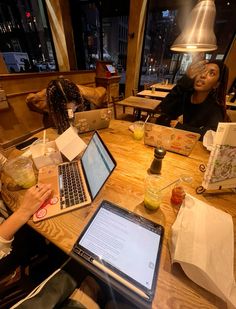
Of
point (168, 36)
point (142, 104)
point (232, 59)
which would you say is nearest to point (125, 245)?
point (142, 104)

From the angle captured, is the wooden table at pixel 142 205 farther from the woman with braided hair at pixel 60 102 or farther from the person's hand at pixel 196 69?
the person's hand at pixel 196 69

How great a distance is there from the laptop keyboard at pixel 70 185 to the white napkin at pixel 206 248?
17.5 inches

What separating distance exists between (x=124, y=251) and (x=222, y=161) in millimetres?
595

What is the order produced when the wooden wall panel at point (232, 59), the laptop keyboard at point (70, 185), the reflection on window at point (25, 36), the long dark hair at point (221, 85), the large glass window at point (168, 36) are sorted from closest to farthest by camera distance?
the laptop keyboard at point (70, 185)
the long dark hair at point (221, 85)
the reflection on window at point (25, 36)
the large glass window at point (168, 36)
the wooden wall panel at point (232, 59)

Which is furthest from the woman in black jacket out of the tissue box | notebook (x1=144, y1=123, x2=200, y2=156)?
the tissue box

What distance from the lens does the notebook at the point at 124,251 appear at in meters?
0.46

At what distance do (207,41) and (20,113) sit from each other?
282 centimetres

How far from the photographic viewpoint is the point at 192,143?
1.04m

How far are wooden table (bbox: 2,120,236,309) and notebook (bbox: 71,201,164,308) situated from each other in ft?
0.13

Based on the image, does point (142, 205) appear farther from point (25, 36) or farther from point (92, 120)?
point (25, 36)

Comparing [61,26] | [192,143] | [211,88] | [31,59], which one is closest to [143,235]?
[192,143]

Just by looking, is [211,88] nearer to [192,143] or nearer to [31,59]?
[192,143]

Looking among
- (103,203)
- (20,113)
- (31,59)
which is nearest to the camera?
(103,203)

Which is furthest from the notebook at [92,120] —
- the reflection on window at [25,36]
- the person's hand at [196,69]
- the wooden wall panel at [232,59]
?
the wooden wall panel at [232,59]
